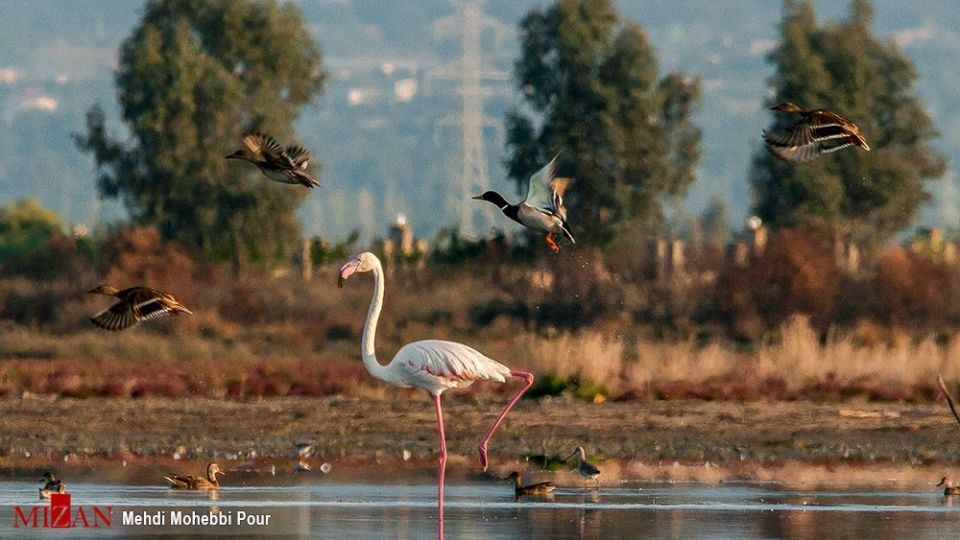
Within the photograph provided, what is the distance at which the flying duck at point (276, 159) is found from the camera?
18.5 metres

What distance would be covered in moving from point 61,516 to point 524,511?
3.71 meters

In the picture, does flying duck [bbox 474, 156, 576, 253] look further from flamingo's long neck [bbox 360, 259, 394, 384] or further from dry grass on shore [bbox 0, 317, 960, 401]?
dry grass on shore [bbox 0, 317, 960, 401]

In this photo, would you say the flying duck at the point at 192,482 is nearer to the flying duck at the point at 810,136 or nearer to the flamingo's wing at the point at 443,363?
the flamingo's wing at the point at 443,363

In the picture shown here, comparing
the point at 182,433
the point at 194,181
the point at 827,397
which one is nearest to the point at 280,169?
the point at 182,433

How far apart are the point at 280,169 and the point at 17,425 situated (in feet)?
29.7

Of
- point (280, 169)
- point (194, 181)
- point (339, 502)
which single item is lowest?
point (339, 502)

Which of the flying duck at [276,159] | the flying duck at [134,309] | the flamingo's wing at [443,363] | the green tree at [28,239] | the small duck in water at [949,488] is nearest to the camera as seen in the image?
the flying duck at [134,309]

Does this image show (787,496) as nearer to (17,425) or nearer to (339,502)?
(339,502)

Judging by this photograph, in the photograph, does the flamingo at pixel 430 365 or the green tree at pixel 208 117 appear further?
the green tree at pixel 208 117

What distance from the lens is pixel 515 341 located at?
36.9 m

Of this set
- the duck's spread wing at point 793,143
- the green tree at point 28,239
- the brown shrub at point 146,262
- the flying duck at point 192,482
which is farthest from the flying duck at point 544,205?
the green tree at point 28,239

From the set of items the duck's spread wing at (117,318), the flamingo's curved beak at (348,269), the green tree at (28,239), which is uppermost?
the green tree at (28,239)

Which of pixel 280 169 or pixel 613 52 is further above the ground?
pixel 613 52

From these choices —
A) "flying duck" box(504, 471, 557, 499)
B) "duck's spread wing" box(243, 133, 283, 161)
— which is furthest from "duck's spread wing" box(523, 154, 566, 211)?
"flying duck" box(504, 471, 557, 499)
